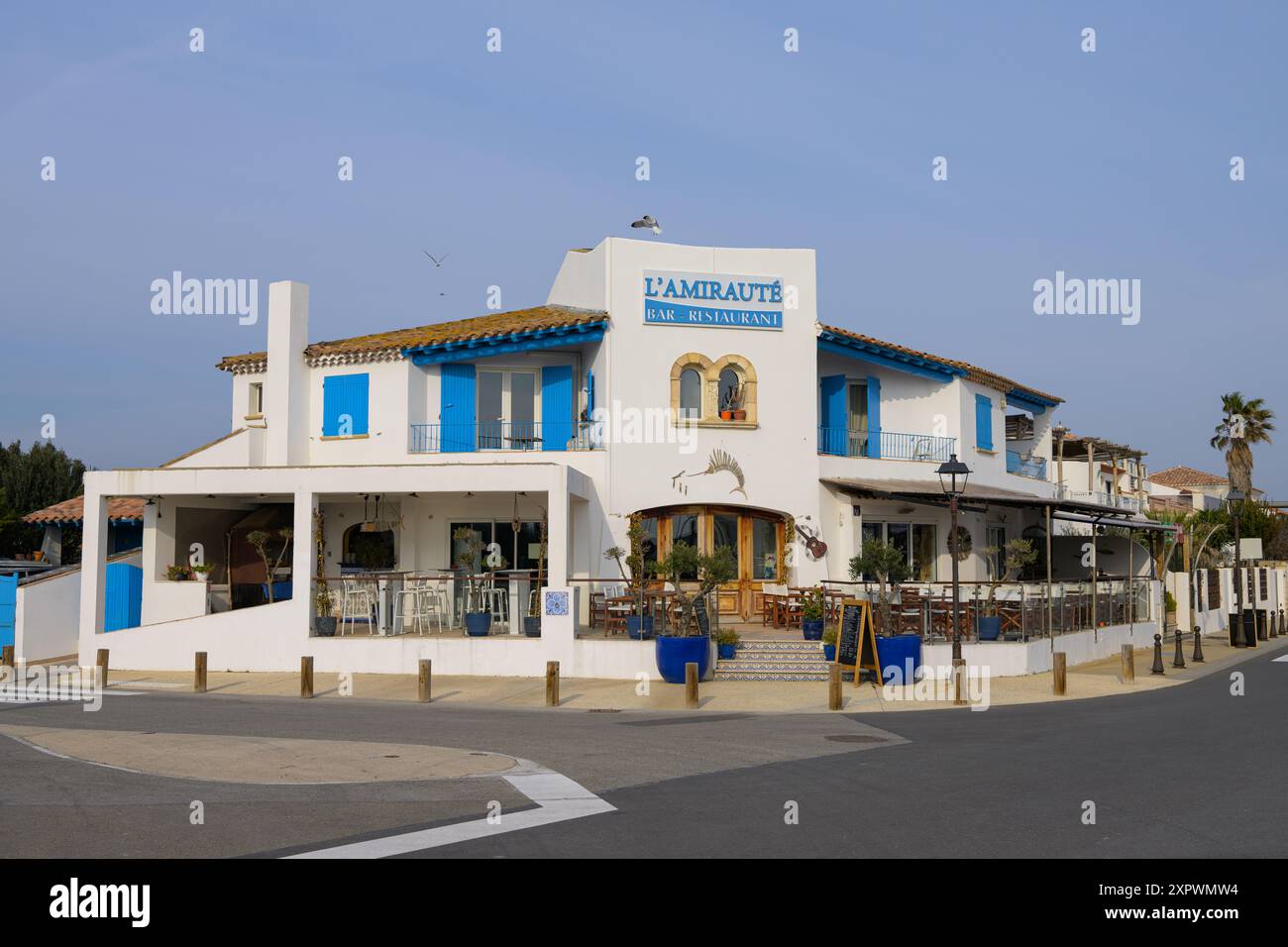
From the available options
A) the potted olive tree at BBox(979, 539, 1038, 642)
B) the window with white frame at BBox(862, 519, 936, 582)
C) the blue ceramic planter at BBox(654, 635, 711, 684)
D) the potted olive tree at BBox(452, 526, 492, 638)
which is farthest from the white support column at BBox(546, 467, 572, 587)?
the window with white frame at BBox(862, 519, 936, 582)

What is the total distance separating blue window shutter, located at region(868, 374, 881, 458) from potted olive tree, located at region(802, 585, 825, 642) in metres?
6.39

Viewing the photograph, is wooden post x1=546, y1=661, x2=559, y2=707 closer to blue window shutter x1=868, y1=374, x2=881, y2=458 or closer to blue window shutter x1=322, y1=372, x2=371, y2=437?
blue window shutter x1=322, y1=372, x2=371, y2=437

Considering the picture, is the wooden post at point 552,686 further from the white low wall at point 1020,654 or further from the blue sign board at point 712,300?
the blue sign board at point 712,300

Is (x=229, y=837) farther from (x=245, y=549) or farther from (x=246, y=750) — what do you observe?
(x=245, y=549)

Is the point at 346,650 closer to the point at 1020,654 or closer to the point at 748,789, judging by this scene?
the point at 1020,654

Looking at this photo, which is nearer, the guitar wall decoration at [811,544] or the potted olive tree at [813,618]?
the potted olive tree at [813,618]

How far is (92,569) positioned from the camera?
2145 centimetres

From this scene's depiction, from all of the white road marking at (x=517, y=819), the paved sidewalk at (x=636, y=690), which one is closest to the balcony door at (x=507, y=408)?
the paved sidewalk at (x=636, y=690)

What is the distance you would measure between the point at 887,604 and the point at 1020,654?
9.18ft

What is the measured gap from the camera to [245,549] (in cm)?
2533

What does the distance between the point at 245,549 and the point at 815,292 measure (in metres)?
13.5

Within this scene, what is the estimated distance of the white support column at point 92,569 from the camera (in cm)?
2130

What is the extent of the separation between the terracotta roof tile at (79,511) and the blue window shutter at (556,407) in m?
9.52
